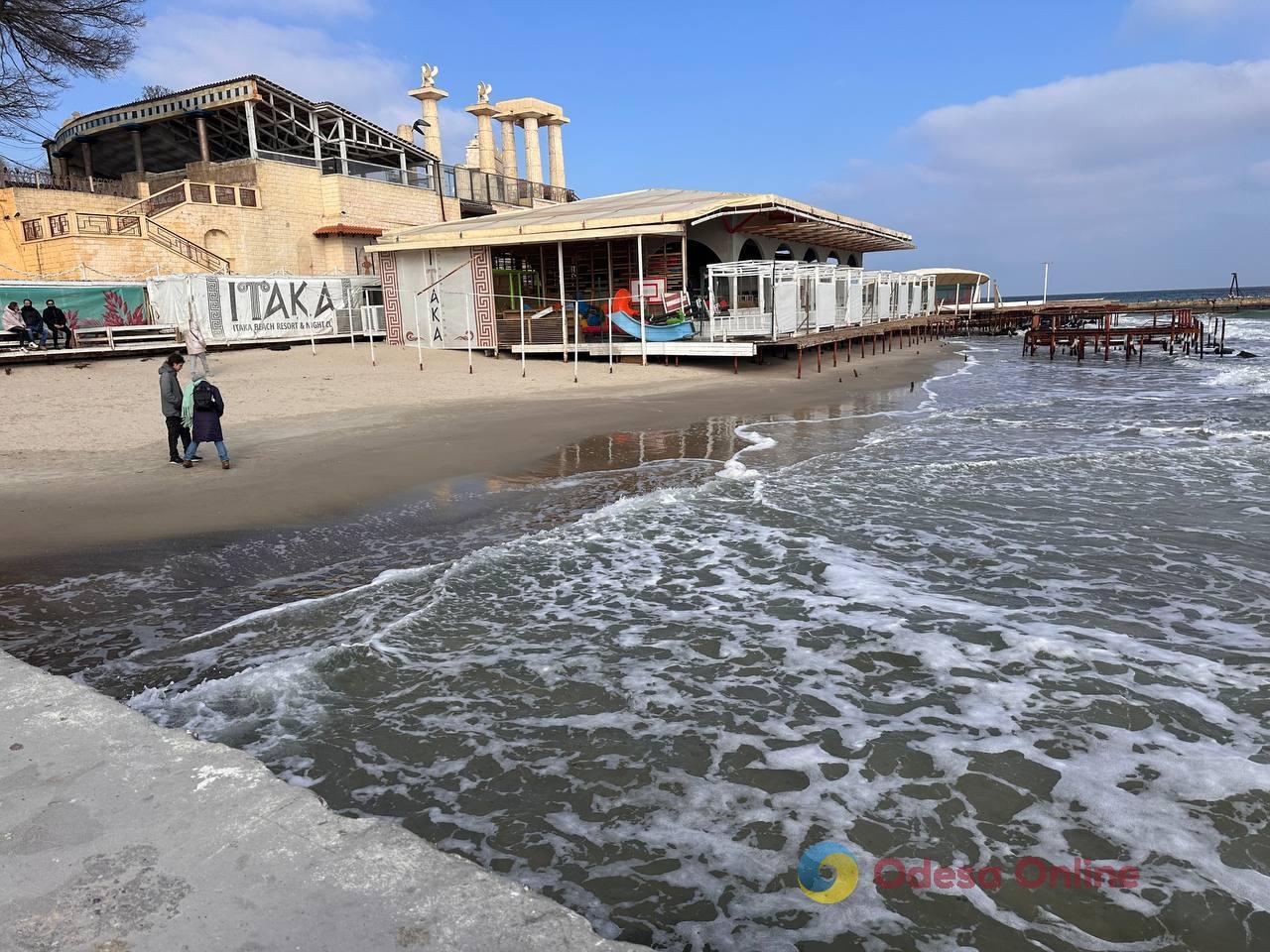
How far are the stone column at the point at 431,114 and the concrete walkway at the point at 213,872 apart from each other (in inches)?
1759

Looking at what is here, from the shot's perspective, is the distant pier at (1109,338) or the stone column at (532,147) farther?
the stone column at (532,147)

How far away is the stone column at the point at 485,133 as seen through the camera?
44.7 metres

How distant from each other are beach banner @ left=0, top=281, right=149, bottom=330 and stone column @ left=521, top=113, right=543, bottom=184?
28.6 metres

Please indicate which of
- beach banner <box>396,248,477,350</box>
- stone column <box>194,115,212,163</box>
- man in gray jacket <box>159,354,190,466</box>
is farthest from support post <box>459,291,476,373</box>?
stone column <box>194,115,212,163</box>

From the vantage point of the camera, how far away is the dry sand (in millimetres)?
8805

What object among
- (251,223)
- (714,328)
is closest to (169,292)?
(251,223)

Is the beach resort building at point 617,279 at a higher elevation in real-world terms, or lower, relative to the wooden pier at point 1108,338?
higher

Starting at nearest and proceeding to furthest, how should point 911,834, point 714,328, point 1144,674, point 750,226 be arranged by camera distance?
point 911,834 → point 1144,674 → point 714,328 → point 750,226

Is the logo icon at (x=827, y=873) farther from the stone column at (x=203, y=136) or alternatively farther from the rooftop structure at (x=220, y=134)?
the stone column at (x=203, y=136)

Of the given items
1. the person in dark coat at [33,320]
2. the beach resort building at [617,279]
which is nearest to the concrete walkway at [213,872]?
the beach resort building at [617,279]

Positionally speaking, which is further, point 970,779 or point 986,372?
point 986,372

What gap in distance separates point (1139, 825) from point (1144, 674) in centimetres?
167

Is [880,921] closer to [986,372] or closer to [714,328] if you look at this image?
[714,328]

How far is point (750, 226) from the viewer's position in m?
25.2
